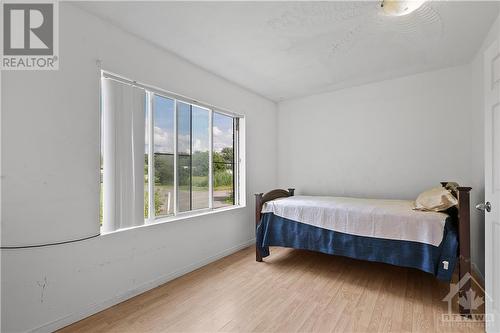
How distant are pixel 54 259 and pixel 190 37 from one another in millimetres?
2157

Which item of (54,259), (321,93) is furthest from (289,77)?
(54,259)

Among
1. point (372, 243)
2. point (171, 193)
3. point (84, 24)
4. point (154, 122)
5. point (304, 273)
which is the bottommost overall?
point (304, 273)

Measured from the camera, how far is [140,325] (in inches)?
70.7

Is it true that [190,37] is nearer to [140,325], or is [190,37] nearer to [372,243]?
[140,325]

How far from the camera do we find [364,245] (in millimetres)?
2436

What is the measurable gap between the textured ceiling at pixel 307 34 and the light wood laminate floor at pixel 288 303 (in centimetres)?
242

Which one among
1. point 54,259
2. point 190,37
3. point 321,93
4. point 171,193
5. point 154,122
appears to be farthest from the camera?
point 321,93

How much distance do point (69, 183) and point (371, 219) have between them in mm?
2706

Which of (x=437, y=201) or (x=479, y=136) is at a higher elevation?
(x=479, y=136)

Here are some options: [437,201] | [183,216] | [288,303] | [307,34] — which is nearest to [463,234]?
[437,201]

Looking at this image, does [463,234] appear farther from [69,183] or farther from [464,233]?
[69,183]

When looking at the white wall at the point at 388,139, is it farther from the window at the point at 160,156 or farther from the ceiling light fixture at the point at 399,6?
the ceiling light fixture at the point at 399,6

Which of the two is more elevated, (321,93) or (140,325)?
(321,93)

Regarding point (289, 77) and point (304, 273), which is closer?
point (304, 273)
